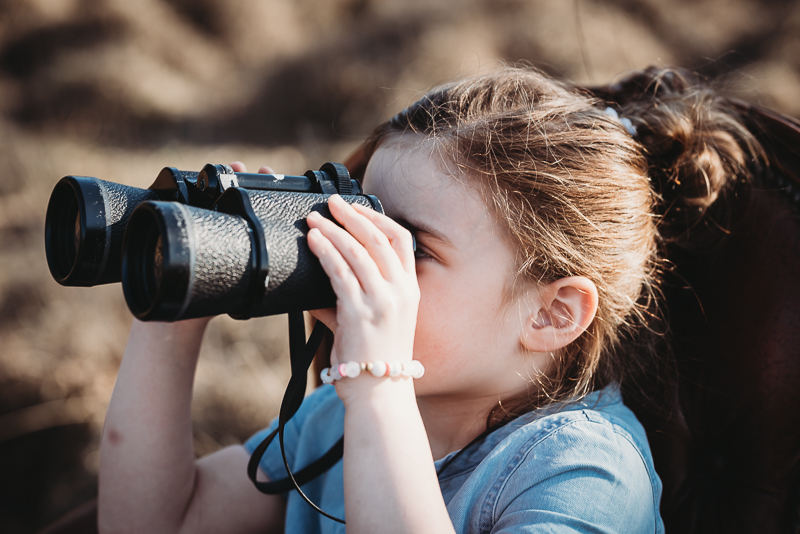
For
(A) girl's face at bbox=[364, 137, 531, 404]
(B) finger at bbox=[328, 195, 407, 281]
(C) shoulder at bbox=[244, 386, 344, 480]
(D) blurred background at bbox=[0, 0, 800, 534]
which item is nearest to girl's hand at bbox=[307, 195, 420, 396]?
(B) finger at bbox=[328, 195, 407, 281]

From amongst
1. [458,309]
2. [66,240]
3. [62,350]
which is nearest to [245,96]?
[62,350]

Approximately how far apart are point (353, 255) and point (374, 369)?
0.46 ft

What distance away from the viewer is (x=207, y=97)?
3.69m

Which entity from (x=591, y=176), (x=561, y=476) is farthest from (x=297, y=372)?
(x=591, y=176)

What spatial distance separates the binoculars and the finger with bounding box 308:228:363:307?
0.01 metres

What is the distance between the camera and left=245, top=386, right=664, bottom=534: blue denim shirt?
68cm

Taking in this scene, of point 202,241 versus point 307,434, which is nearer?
point 202,241

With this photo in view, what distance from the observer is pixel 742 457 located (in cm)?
88

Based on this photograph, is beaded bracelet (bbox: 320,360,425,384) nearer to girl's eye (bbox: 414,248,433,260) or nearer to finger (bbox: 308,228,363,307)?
finger (bbox: 308,228,363,307)

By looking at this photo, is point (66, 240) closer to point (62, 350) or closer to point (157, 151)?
point (62, 350)

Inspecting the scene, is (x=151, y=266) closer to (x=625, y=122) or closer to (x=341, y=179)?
(x=341, y=179)

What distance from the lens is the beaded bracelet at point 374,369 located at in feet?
2.05

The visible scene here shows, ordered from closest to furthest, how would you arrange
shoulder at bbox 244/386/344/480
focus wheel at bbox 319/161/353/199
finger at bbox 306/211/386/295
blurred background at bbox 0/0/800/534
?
finger at bbox 306/211/386/295 → focus wheel at bbox 319/161/353/199 → shoulder at bbox 244/386/344/480 → blurred background at bbox 0/0/800/534

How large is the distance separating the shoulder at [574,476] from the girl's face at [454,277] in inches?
4.7
